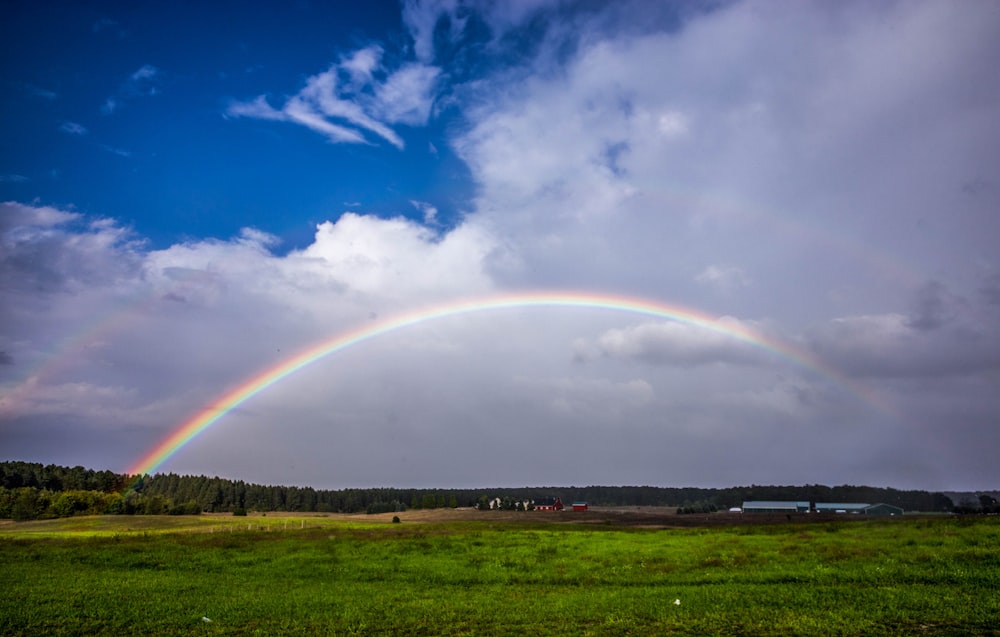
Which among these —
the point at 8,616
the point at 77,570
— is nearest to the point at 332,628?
the point at 8,616

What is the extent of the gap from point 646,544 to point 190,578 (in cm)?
3268

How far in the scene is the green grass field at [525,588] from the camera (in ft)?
68.6

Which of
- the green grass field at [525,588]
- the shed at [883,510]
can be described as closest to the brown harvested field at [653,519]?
the shed at [883,510]

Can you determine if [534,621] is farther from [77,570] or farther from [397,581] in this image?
[77,570]

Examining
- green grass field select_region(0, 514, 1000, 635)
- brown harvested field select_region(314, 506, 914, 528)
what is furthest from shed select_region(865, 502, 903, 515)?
green grass field select_region(0, 514, 1000, 635)

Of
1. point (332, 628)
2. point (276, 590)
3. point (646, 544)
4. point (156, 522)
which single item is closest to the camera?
point (332, 628)

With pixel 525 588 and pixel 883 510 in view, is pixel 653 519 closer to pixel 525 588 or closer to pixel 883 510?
pixel 883 510

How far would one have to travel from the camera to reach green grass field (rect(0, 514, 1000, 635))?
2092 centimetres

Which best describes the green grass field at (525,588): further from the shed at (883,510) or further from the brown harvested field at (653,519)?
the shed at (883,510)

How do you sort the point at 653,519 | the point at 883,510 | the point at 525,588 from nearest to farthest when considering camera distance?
the point at 525,588, the point at 653,519, the point at 883,510

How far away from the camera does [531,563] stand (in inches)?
1607

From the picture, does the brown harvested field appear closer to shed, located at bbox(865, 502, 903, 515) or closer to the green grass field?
shed, located at bbox(865, 502, 903, 515)

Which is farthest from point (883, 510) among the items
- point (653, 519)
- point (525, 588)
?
point (525, 588)

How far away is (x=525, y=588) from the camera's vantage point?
3183 cm
